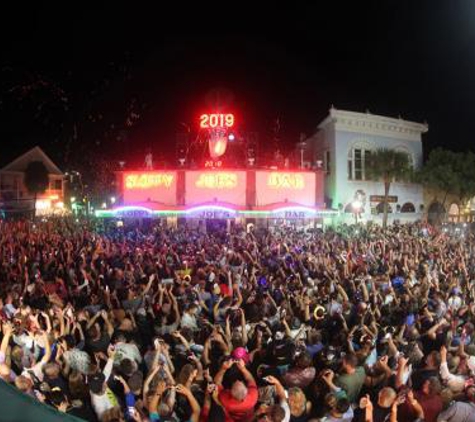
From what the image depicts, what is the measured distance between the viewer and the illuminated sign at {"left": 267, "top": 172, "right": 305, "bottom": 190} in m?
32.6

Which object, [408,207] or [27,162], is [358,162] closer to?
[408,207]

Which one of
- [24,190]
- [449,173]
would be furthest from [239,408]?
[24,190]

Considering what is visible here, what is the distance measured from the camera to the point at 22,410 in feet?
6.58

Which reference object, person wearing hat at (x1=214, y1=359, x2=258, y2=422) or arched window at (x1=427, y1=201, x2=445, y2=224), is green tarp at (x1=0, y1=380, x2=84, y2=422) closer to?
person wearing hat at (x1=214, y1=359, x2=258, y2=422)

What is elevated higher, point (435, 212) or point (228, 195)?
point (228, 195)

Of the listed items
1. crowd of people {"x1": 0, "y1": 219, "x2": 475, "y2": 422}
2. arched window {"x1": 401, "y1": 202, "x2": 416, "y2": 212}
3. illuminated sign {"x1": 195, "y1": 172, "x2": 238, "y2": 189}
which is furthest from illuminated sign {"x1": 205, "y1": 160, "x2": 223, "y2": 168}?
crowd of people {"x1": 0, "y1": 219, "x2": 475, "y2": 422}

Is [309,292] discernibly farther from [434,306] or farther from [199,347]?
[199,347]

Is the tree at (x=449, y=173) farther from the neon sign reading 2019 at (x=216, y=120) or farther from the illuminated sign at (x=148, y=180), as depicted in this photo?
the illuminated sign at (x=148, y=180)

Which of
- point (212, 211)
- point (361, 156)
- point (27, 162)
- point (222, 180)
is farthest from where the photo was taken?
point (27, 162)

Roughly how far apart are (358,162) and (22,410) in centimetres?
3695

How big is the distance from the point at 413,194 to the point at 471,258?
2474 centimetres

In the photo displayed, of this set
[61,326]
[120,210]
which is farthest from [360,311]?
[120,210]

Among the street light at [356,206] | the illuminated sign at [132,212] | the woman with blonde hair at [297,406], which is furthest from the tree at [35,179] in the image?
the woman with blonde hair at [297,406]

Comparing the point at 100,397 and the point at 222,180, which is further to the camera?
the point at 222,180
